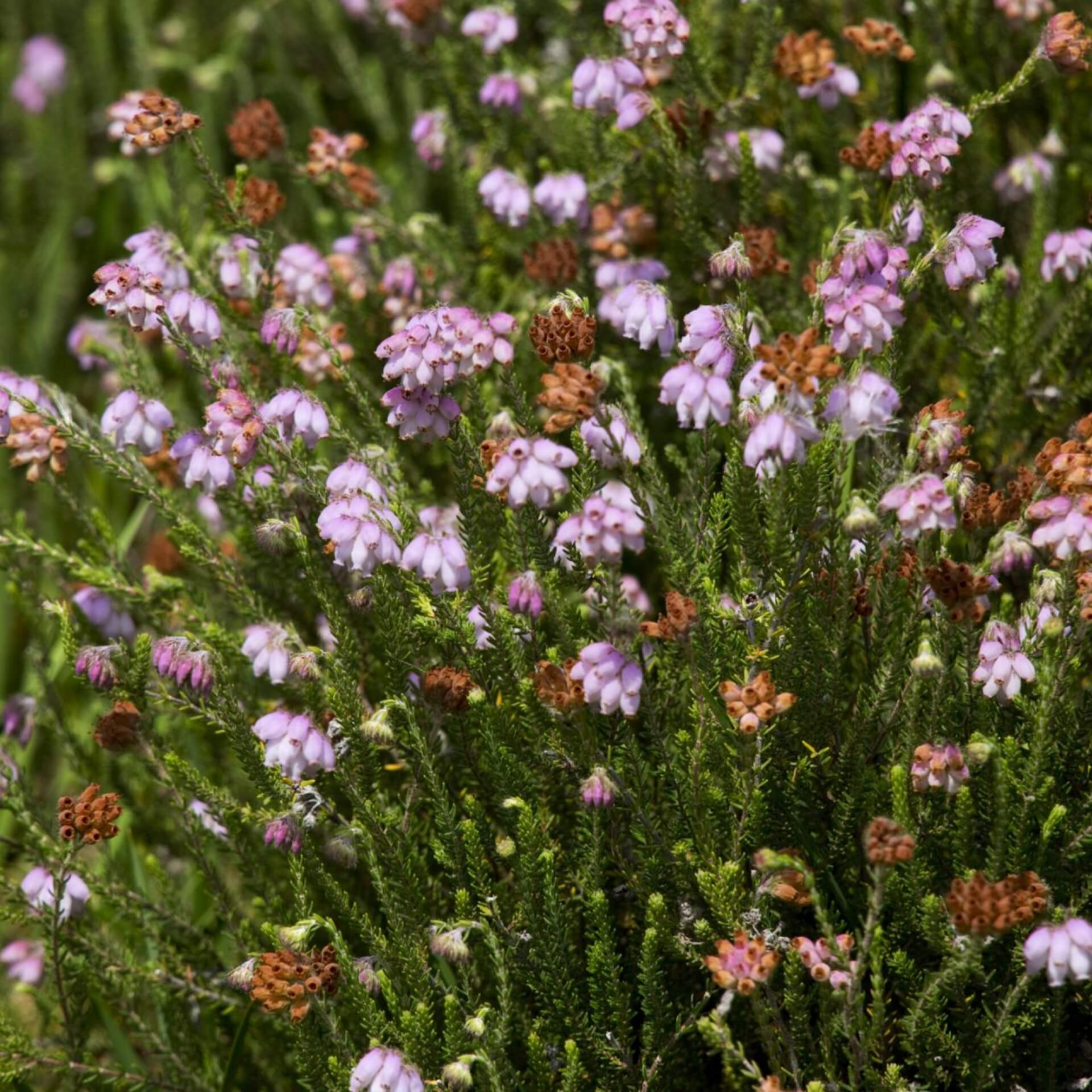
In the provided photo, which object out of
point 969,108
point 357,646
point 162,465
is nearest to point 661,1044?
point 357,646

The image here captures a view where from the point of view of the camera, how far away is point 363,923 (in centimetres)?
265

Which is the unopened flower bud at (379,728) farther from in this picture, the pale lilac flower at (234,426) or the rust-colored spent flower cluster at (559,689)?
the pale lilac flower at (234,426)

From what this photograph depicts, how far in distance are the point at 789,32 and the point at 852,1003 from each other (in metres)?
3.10

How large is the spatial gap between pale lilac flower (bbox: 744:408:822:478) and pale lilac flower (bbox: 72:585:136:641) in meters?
2.25

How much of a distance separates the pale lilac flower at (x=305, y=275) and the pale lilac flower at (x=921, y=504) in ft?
7.34

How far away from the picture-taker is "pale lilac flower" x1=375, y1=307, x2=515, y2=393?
254 centimetres

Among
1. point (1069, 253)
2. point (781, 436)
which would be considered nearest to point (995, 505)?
point (781, 436)

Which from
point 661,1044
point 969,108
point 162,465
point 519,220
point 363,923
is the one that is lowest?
point 661,1044

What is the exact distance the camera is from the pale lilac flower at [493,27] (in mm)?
4172

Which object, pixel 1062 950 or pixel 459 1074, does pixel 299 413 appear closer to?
pixel 459 1074

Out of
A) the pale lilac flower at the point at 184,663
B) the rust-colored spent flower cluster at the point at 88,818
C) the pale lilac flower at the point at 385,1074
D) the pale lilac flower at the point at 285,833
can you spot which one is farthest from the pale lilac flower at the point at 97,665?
the pale lilac flower at the point at 385,1074

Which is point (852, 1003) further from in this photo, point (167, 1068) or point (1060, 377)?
point (1060, 377)

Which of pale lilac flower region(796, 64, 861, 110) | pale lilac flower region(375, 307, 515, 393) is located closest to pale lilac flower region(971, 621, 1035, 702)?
pale lilac flower region(375, 307, 515, 393)

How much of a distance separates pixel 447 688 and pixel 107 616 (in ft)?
5.14
